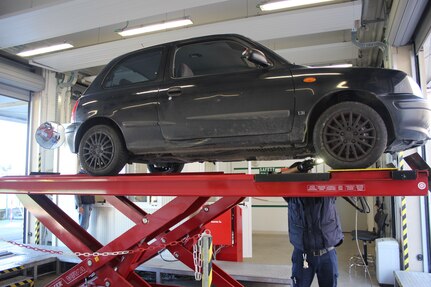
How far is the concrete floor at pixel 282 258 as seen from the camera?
16.4 ft

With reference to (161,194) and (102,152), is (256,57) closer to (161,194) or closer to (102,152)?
(161,194)

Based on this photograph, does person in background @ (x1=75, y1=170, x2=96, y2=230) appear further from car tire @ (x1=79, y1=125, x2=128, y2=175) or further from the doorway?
car tire @ (x1=79, y1=125, x2=128, y2=175)

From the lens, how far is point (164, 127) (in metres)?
2.61

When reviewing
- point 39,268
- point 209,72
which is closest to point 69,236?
point 209,72

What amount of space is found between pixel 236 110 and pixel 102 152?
1.19m

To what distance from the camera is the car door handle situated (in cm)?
259

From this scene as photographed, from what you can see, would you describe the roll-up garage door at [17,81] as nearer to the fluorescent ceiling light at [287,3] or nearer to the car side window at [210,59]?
the fluorescent ceiling light at [287,3]

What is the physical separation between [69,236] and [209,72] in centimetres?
180

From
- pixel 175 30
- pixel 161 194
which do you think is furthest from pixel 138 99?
pixel 175 30

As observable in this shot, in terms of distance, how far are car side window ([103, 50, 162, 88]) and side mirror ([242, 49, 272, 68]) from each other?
85 centimetres

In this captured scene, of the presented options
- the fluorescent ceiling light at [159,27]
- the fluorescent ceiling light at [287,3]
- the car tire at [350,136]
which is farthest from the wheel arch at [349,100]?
the fluorescent ceiling light at [159,27]

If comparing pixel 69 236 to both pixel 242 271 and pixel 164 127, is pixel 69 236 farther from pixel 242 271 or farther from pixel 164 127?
pixel 242 271

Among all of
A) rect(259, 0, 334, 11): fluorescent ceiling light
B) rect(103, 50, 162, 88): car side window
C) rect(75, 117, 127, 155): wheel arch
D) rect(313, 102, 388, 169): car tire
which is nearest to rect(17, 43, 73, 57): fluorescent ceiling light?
rect(259, 0, 334, 11): fluorescent ceiling light

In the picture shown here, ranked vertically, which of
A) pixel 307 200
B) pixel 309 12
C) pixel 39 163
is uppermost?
pixel 309 12
